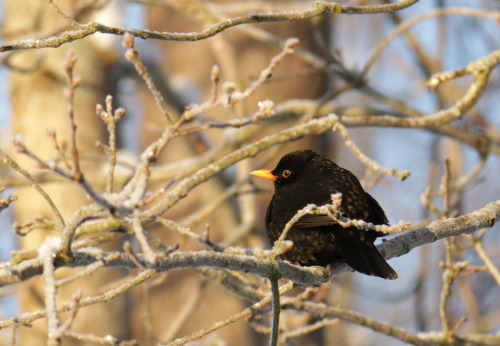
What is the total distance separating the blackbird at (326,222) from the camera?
2996 millimetres

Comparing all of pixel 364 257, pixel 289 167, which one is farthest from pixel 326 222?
pixel 289 167

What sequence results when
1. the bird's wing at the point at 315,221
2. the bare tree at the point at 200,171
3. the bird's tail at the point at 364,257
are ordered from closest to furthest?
the bare tree at the point at 200,171, the bird's tail at the point at 364,257, the bird's wing at the point at 315,221

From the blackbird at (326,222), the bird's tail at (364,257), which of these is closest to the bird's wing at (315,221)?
the blackbird at (326,222)

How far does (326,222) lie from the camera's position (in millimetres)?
3113

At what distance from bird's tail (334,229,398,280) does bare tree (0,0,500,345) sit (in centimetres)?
15

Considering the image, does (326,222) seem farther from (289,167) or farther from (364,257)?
(289,167)

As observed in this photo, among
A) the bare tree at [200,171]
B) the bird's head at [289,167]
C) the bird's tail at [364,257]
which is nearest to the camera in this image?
the bare tree at [200,171]

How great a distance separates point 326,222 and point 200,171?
2.61 ft

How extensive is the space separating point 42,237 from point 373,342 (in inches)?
343

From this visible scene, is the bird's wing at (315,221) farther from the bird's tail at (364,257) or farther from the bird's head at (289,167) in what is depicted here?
the bird's head at (289,167)

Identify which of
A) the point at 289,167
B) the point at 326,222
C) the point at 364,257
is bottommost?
the point at 364,257

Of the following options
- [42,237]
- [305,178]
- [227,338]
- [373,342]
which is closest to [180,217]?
[227,338]

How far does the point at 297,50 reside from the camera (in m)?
5.68

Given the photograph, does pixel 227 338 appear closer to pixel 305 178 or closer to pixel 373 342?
pixel 305 178
